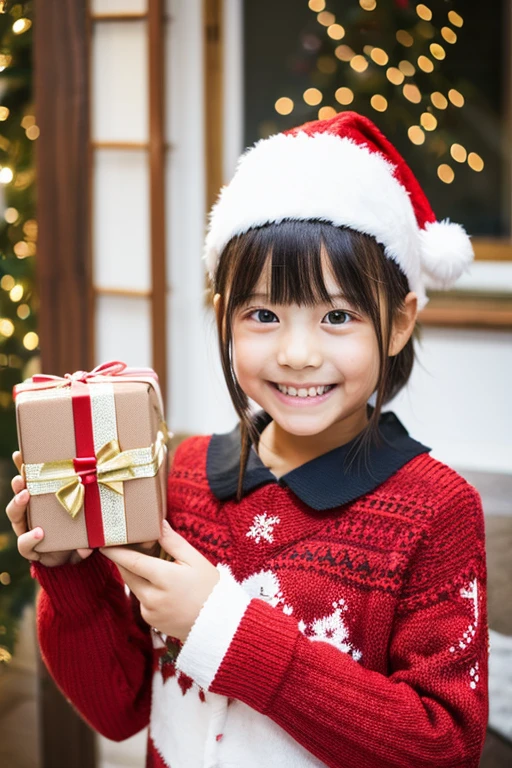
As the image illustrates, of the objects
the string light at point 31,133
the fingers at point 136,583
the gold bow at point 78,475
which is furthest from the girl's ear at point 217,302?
the string light at point 31,133

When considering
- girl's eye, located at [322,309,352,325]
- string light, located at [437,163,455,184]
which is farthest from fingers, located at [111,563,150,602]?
string light, located at [437,163,455,184]

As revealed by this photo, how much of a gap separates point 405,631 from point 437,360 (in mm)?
1166

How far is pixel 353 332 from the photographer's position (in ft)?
3.05

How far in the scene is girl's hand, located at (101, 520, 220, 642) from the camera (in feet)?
2.94

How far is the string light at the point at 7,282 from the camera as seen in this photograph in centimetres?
181

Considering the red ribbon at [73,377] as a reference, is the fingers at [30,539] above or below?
below

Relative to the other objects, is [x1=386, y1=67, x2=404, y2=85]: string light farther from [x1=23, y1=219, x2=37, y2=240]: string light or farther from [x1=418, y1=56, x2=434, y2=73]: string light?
[x1=23, y1=219, x2=37, y2=240]: string light

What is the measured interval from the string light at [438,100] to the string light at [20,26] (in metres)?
0.91

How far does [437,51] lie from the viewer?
1957 mm

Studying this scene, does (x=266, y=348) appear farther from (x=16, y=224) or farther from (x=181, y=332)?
(x=181, y=332)

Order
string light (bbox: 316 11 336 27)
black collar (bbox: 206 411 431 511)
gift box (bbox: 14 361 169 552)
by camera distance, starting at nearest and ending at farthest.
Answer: gift box (bbox: 14 361 169 552), black collar (bbox: 206 411 431 511), string light (bbox: 316 11 336 27)

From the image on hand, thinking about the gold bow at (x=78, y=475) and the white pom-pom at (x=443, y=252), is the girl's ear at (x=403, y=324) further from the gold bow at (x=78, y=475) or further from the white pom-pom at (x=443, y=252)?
the gold bow at (x=78, y=475)

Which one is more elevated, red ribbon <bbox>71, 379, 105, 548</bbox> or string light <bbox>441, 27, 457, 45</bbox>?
string light <bbox>441, 27, 457, 45</bbox>

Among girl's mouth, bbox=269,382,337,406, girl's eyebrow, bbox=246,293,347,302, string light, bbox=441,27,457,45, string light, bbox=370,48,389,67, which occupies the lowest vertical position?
girl's mouth, bbox=269,382,337,406
